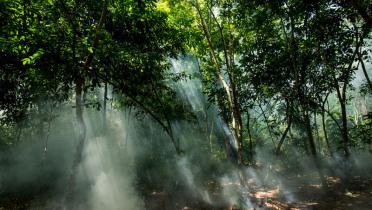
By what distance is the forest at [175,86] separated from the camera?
20.9 feet

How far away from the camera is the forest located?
6.37 metres

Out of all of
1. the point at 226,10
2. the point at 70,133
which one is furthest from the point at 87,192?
the point at 70,133

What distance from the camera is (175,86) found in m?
23.4

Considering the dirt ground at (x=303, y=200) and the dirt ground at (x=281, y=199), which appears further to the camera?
the dirt ground at (x=281, y=199)

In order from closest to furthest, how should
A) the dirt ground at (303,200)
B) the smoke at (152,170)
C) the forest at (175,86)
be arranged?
the forest at (175,86), the dirt ground at (303,200), the smoke at (152,170)

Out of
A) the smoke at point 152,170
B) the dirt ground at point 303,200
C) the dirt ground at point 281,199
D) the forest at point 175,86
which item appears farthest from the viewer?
the smoke at point 152,170

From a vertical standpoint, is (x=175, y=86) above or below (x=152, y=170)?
above

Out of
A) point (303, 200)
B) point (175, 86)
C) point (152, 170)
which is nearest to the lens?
point (303, 200)

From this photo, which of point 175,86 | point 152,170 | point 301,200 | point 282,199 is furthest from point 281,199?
point 175,86

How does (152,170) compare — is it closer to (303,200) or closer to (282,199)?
(282,199)

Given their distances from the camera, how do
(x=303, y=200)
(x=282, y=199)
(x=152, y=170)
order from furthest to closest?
(x=152, y=170), (x=282, y=199), (x=303, y=200)

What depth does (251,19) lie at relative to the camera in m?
9.55

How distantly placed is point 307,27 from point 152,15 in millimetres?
6051

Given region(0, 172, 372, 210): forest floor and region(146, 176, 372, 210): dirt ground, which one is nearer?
region(146, 176, 372, 210): dirt ground
